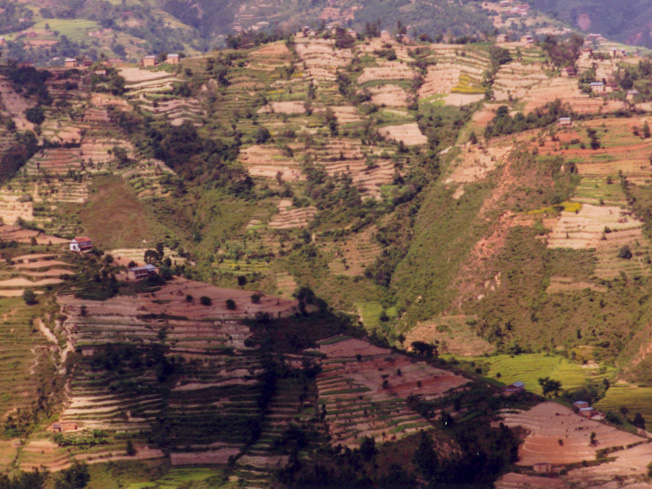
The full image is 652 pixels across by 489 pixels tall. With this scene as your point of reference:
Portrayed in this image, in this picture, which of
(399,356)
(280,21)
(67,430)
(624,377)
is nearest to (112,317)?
(67,430)

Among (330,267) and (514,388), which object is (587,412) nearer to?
(514,388)

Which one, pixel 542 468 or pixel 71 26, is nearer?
pixel 542 468

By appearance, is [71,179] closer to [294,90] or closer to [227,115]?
[227,115]

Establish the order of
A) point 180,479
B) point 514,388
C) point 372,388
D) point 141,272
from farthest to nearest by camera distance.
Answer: point 141,272, point 372,388, point 514,388, point 180,479

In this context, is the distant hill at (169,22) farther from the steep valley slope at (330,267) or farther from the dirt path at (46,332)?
the dirt path at (46,332)

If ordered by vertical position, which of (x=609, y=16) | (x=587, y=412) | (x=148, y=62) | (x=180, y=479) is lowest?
(x=609, y=16)

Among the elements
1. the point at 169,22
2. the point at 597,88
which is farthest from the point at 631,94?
the point at 169,22

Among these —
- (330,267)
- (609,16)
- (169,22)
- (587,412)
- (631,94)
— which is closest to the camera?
(587,412)
